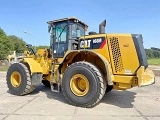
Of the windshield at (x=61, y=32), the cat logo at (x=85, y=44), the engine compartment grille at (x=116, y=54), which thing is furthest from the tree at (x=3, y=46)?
the engine compartment grille at (x=116, y=54)

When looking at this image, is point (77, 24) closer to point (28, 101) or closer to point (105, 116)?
point (28, 101)

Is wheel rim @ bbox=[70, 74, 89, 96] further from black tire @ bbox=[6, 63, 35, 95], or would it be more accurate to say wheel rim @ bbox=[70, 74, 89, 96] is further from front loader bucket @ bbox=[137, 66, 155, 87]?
black tire @ bbox=[6, 63, 35, 95]

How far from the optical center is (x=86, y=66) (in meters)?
6.10

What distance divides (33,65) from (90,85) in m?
2.61

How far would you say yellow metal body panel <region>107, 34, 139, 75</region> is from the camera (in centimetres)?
588

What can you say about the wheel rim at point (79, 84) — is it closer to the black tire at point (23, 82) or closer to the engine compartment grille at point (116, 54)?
the engine compartment grille at point (116, 54)

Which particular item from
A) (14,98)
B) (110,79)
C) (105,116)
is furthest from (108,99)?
(14,98)

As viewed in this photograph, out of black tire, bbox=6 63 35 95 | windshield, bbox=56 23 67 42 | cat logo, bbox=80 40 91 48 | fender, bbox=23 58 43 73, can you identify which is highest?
windshield, bbox=56 23 67 42

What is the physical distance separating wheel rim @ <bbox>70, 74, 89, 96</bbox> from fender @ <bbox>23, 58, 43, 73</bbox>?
1.80 metres

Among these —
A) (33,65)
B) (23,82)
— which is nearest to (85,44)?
(33,65)

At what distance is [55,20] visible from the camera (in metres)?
7.74

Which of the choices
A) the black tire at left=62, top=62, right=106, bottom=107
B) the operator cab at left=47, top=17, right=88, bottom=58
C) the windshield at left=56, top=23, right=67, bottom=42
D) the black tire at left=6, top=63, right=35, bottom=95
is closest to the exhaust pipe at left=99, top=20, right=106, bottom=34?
the operator cab at left=47, top=17, right=88, bottom=58

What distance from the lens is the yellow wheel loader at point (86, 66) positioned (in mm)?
5874

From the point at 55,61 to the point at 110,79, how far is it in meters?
2.43
